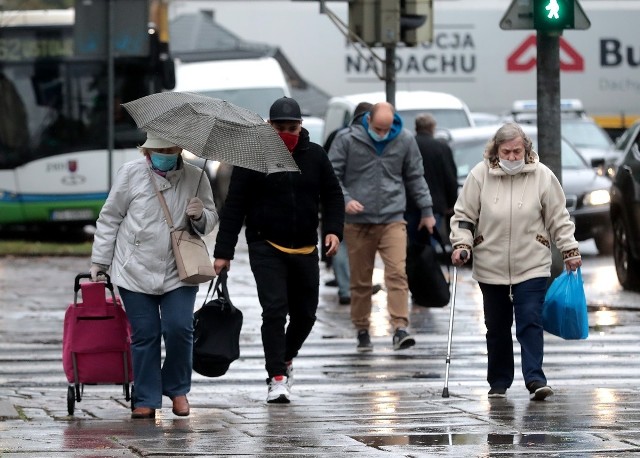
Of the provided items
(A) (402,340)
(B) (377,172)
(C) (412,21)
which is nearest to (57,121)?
(C) (412,21)

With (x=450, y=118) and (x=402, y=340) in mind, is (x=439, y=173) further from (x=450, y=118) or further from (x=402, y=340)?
(x=450, y=118)

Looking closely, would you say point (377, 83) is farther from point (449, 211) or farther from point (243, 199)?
point (243, 199)

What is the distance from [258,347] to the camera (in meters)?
13.2

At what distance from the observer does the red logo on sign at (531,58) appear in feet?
133

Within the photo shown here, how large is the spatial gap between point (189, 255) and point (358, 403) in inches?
53.6

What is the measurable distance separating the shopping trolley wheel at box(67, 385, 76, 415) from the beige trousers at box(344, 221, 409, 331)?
3630 millimetres

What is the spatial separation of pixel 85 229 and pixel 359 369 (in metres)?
18.1

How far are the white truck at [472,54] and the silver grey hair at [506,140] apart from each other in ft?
99.3

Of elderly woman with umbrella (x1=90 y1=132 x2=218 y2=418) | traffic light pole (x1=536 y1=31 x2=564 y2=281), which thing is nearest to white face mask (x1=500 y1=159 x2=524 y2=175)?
elderly woman with umbrella (x1=90 y1=132 x2=218 y2=418)

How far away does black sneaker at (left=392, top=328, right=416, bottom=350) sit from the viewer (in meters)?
12.7

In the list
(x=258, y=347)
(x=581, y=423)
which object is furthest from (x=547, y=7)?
(x=581, y=423)

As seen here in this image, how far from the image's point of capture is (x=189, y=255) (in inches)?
369

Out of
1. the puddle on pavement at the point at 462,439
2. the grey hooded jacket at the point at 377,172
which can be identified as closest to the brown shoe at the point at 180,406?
the puddle on pavement at the point at 462,439

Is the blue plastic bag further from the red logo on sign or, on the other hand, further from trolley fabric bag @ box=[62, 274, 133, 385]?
the red logo on sign
